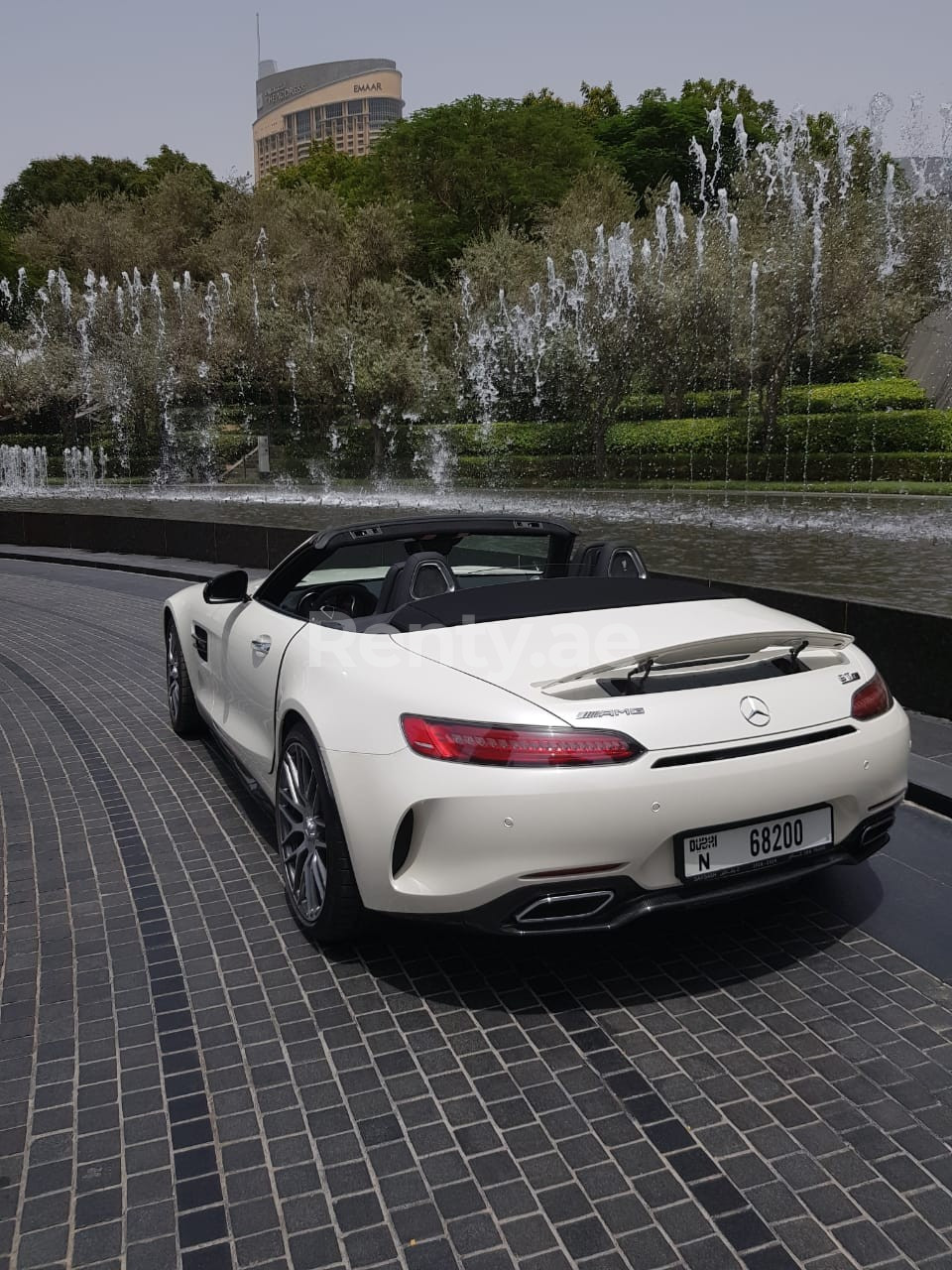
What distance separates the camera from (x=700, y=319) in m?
34.6

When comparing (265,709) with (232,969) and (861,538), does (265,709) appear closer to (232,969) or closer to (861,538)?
(232,969)

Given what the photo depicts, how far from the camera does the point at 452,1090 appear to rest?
9.82ft

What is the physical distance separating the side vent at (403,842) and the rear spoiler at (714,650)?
55 cm

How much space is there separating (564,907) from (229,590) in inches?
106

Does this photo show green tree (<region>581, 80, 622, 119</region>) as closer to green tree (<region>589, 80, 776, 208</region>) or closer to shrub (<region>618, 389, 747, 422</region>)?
green tree (<region>589, 80, 776, 208</region>)

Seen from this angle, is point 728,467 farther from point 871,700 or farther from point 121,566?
point 871,700

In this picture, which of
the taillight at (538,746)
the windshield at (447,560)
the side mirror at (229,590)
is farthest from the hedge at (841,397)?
the taillight at (538,746)

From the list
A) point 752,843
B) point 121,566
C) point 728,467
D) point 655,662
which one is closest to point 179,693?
point 655,662

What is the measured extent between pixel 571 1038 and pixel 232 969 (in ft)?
3.99

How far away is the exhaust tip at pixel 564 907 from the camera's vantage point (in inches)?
124

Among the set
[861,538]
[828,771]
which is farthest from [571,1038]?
[861,538]

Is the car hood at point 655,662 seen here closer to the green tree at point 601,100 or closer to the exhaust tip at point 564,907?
the exhaust tip at point 564,907

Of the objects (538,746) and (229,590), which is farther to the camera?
(229,590)

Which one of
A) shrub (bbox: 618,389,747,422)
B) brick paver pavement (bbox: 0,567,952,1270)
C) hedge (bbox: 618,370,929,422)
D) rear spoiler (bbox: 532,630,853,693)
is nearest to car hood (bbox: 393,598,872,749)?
rear spoiler (bbox: 532,630,853,693)
